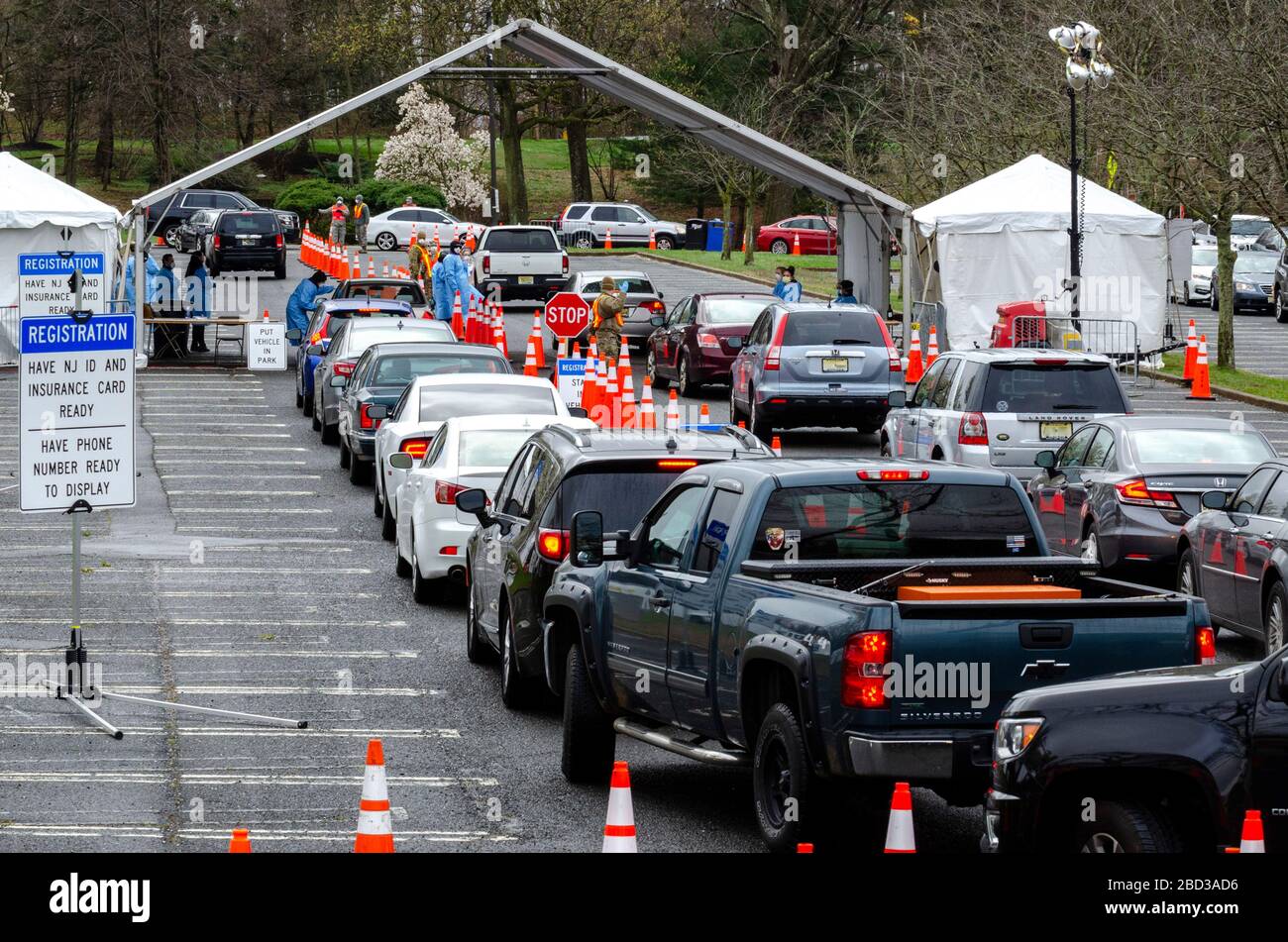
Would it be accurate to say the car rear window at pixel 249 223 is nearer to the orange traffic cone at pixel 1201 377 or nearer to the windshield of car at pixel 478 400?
the orange traffic cone at pixel 1201 377

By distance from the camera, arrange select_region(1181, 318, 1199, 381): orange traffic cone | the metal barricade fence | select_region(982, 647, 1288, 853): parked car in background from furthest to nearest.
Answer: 1. select_region(1181, 318, 1199, 381): orange traffic cone
2. the metal barricade fence
3. select_region(982, 647, 1288, 853): parked car in background

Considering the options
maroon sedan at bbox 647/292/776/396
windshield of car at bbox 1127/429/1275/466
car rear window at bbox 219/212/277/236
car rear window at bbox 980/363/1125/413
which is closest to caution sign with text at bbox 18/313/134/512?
windshield of car at bbox 1127/429/1275/466

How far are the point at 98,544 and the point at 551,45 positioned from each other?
65.6ft

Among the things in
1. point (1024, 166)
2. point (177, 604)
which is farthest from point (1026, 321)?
point (177, 604)

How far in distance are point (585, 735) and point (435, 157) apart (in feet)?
230

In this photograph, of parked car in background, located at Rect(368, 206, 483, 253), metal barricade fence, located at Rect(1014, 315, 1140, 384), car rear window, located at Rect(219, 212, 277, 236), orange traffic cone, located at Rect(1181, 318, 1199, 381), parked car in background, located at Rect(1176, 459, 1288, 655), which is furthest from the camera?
parked car in background, located at Rect(368, 206, 483, 253)

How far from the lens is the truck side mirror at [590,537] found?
35.6 ft

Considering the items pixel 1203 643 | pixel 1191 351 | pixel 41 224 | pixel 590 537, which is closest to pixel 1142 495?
pixel 590 537

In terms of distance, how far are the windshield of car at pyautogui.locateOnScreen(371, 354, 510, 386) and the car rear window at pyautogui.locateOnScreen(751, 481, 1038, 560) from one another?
46.0 ft

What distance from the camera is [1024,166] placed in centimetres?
3716

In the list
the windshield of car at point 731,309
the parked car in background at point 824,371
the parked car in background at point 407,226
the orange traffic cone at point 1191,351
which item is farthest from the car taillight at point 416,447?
the parked car in background at point 407,226

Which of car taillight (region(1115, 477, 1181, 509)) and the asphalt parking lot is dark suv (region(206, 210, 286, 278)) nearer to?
the asphalt parking lot

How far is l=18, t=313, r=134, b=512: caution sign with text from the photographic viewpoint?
13.0 meters

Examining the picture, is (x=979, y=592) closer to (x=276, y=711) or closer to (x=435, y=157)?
(x=276, y=711)
